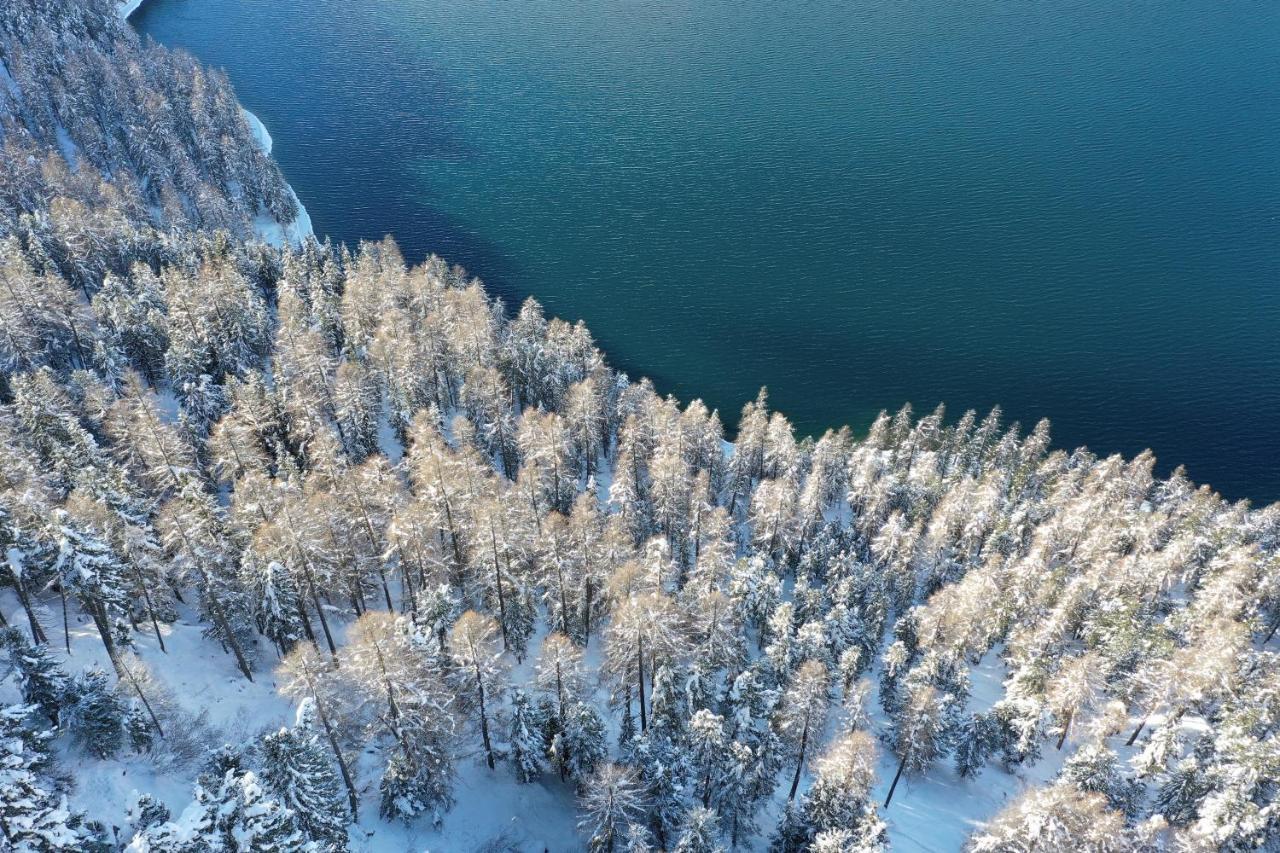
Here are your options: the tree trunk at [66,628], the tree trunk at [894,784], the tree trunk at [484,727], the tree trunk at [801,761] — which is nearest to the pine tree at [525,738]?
the tree trunk at [484,727]

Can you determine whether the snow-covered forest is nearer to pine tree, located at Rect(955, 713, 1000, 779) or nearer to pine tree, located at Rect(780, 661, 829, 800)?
pine tree, located at Rect(955, 713, 1000, 779)

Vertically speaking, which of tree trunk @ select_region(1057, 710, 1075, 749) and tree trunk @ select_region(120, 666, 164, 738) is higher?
tree trunk @ select_region(1057, 710, 1075, 749)

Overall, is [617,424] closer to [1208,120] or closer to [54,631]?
[54,631]

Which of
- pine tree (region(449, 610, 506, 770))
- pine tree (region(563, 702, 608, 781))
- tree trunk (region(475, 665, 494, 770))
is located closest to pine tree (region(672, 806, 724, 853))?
pine tree (region(563, 702, 608, 781))

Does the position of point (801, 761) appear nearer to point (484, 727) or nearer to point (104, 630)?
point (484, 727)

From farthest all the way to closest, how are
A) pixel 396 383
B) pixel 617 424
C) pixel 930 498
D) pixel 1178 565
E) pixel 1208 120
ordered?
pixel 1208 120 < pixel 617 424 < pixel 930 498 < pixel 396 383 < pixel 1178 565

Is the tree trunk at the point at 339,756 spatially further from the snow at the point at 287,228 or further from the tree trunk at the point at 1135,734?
the snow at the point at 287,228

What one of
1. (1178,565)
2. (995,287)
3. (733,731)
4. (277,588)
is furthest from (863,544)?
(995,287)
